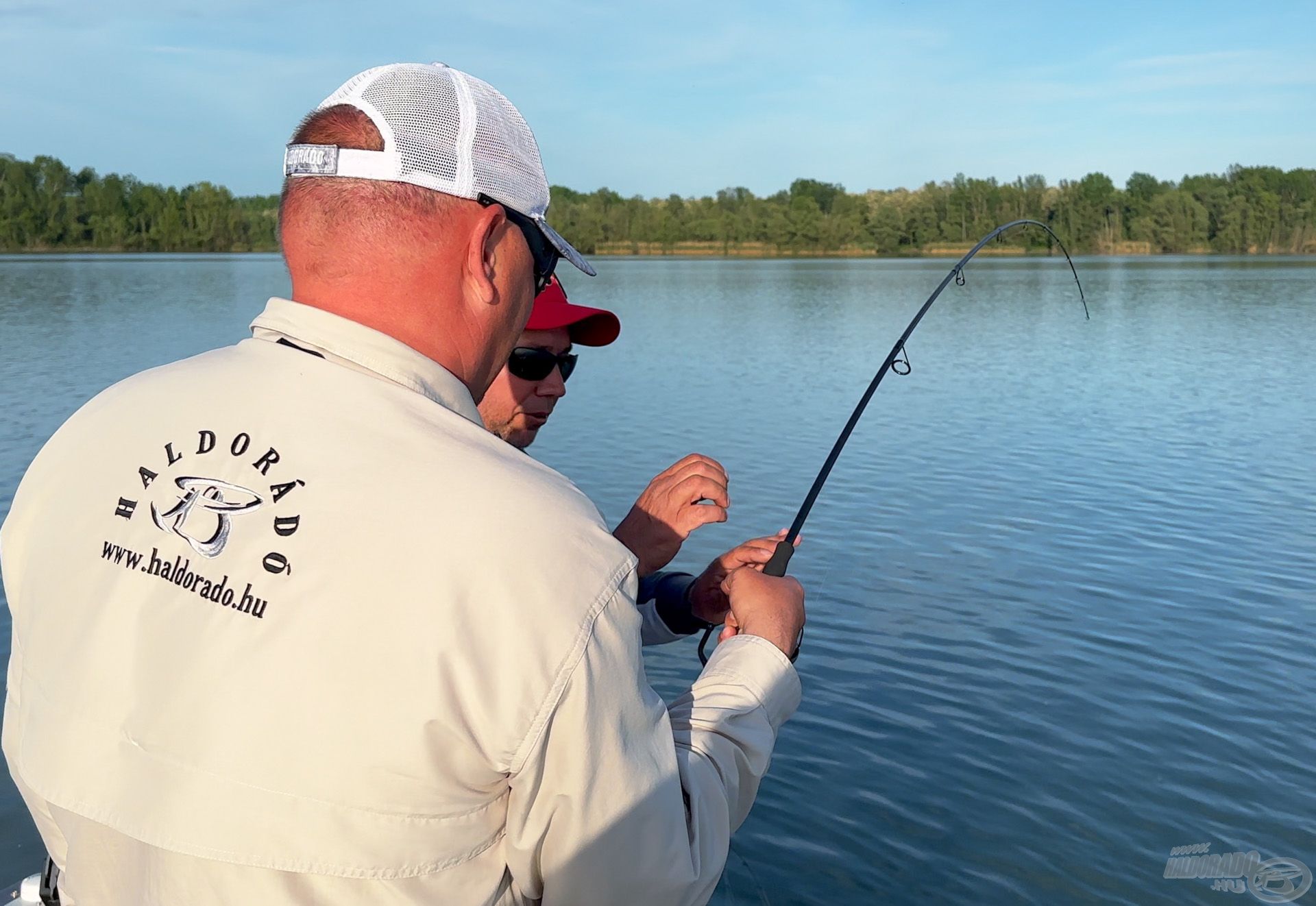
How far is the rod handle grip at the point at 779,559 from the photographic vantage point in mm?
2426

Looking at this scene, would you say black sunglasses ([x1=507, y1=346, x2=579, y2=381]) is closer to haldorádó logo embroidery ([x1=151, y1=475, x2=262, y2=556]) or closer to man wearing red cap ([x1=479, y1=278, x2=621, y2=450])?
man wearing red cap ([x1=479, y1=278, x2=621, y2=450])

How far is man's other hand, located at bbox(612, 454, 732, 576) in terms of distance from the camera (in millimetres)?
2334

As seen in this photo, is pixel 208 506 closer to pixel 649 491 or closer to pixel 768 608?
pixel 768 608

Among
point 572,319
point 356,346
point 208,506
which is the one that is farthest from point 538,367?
point 208,506

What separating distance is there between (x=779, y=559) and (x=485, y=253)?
115 cm

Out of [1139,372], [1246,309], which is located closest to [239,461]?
[1139,372]

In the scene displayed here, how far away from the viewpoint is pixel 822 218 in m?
108

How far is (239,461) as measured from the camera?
1308 mm

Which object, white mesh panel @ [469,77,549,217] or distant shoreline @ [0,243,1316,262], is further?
distant shoreline @ [0,243,1316,262]

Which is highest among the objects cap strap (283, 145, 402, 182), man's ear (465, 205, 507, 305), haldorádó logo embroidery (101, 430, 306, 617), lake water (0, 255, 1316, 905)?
cap strap (283, 145, 402, 182)

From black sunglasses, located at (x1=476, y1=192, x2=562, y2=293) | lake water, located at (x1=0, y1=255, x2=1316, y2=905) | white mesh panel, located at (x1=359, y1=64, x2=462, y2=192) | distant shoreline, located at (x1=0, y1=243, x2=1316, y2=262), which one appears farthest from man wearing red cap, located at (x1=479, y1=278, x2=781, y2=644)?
distant shoreline, located at (x1=0, y1=243, x2=1316, y2=262)

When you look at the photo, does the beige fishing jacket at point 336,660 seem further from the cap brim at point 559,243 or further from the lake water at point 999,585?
the lake water at point 999,585

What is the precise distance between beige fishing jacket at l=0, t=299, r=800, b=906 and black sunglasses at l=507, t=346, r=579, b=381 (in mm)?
1708

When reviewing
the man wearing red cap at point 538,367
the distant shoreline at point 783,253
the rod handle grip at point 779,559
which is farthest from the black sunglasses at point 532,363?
the distant shoreline at point 783,253
